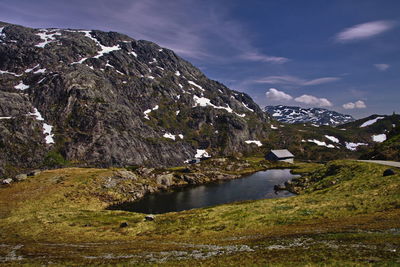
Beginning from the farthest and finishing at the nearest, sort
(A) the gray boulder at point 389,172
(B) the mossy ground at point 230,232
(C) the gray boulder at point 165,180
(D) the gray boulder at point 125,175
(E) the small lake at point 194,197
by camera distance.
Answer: (C) the gray boulder at point 165,180 → (D) the gray boulder at point 125,175 → (E) the small lake at point 194,197 → (A) the gray boulder at point 389,172 → (B) the mossy ground at point 230,232

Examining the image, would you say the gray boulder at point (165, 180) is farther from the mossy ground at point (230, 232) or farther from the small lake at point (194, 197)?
the mossy ground at point (230, 232)

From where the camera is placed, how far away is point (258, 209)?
58.2m

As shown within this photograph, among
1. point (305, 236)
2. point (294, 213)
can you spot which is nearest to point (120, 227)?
point (294, 213)

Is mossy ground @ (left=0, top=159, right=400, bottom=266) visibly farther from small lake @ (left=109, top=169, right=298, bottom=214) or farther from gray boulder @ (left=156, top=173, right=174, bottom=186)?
gray boulder @ (left=156, top=173, right=174, bottom=186)

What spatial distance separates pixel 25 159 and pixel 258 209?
18782 cm

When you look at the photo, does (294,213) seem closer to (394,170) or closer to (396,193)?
(396,193)

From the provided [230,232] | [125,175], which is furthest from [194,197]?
[230,232]

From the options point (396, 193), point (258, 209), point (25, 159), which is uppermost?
point (25, 159)

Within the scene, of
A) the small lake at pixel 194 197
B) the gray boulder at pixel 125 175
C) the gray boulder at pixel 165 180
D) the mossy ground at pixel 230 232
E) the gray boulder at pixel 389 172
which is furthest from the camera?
the gray boulder at pixel 165 180

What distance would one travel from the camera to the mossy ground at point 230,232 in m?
25.9

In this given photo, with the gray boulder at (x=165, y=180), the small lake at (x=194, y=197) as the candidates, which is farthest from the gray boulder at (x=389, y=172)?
the gray boulder at (x=165, y=180)

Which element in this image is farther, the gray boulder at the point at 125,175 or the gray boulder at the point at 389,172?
the gray boulder at the point at 125,175

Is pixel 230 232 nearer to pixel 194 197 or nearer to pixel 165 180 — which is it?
pixel 194 197

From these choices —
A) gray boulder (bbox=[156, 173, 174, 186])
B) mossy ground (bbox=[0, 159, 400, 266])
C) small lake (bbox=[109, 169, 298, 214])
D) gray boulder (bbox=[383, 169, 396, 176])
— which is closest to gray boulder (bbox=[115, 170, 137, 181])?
small lake (bbox=[109, 169, 298, 214])
